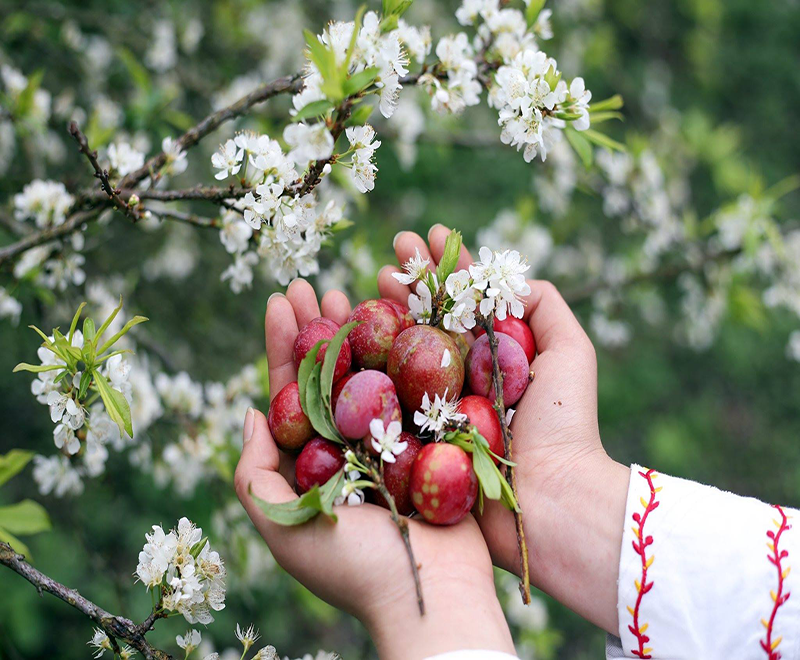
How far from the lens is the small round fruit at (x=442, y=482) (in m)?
1.52

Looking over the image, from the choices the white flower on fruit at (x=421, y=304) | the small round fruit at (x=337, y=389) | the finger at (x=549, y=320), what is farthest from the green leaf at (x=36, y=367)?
the finger at (x=549, y=320)

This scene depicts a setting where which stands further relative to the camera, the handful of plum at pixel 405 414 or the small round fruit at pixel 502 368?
the small round fruit at pixel 502 368

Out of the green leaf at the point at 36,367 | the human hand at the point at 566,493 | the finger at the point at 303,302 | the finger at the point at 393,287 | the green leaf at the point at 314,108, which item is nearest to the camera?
the green leaf at the point at 314,108

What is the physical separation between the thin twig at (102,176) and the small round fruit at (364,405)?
662 millimetres

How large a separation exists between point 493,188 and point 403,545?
Result: 4079 mm

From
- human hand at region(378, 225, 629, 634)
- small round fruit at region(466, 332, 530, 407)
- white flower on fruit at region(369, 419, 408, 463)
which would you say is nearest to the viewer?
white flower on fruit at region(369, 419, 408, 463)

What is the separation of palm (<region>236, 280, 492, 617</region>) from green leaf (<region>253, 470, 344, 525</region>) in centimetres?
5

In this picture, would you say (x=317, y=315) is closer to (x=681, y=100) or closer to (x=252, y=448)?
(x=252, y=448)

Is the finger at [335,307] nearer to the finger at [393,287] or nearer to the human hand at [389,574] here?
the finger at [393,287]

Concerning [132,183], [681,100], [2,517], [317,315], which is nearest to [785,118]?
[681,100]

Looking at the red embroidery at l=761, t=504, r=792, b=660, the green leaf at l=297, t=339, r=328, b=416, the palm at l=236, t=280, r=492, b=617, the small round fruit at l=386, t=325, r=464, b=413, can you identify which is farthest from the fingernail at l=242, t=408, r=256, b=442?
the red embroidery at l=761, t=504, r=792, b=660

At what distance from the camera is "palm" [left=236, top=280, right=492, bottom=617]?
1.48 m

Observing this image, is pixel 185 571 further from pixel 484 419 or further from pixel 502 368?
pixel 502 368

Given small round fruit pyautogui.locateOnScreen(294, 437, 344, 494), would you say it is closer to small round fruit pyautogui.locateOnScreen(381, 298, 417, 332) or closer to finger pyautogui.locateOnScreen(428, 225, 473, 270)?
small round fruit pyautogui.locateOnScreen(381, 298, 417, 332)
